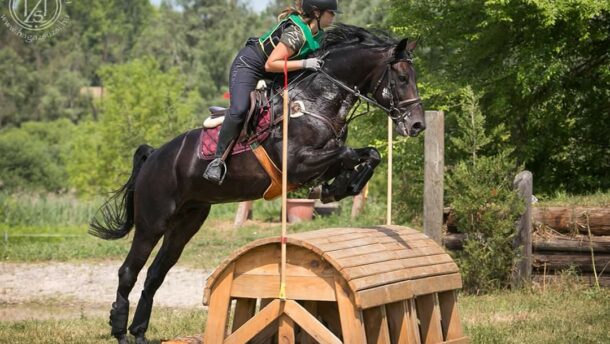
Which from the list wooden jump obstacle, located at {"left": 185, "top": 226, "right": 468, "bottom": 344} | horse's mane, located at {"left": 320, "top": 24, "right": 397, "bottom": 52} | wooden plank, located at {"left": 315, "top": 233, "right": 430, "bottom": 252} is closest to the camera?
wooden jump obstacle, located at {"left": 185, "top": 226, "right": 468, "bottom": 344}

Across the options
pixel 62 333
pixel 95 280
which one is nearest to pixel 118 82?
pixel 95 280

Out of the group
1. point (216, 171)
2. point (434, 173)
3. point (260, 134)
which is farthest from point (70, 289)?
point (260, 134)

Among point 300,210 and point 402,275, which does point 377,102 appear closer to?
point 402,275

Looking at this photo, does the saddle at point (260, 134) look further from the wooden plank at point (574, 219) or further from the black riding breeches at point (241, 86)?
the wooden plank at point (574, 219)

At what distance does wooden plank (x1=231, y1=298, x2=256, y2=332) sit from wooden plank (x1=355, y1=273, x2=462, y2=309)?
1.23m

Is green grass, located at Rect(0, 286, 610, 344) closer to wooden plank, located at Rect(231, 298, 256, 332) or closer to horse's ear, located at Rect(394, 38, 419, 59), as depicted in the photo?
wooden plank, located at Rect(231, 298, 256, 332)

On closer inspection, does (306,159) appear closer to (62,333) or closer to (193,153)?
(193,153)

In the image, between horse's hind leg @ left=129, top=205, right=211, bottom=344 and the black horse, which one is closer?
the black horse

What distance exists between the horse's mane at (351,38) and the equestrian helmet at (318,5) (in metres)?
0.46

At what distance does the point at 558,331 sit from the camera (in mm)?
7527

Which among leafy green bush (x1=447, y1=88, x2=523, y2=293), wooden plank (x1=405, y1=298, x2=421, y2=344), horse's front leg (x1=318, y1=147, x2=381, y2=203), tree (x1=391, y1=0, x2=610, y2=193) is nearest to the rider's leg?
horse's front leg (x1=318, y1=147, x2=381, y2=203)

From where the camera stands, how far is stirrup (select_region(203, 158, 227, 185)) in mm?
7039

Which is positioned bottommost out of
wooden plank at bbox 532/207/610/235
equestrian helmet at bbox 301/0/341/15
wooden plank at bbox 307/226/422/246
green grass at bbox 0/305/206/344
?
green grass at bbox 0/305/206/344

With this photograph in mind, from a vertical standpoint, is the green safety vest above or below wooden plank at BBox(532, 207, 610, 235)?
above
